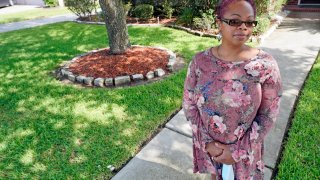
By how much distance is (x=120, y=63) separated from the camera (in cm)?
609

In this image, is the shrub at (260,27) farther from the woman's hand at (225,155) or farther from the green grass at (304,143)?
the woman's hand at (225,155)

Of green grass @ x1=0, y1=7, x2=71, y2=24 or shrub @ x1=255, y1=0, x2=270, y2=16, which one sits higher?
shrub @ x1=255, y1=0, x2=270, y2=16

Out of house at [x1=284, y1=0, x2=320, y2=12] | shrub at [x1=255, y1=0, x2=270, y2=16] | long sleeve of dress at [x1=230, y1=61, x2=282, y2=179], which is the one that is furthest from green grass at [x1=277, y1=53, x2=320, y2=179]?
house at [x1=284, y1=0, x2=320, y2=12]

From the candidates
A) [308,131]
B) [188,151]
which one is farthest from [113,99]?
[308,131]

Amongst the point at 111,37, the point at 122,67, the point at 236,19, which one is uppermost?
the point at 236,19

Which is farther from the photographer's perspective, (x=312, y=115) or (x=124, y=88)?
(x=124, y=88)

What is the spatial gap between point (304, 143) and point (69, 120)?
3.50 m

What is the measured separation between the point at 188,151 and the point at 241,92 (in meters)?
1.76

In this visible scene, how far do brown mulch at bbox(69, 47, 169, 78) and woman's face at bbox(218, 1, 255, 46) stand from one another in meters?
3.93

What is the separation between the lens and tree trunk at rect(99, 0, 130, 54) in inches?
244

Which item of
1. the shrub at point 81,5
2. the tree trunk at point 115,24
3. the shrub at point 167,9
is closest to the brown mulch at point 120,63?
the tree trunk at point 115,24

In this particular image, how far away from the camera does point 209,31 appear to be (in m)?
9.09

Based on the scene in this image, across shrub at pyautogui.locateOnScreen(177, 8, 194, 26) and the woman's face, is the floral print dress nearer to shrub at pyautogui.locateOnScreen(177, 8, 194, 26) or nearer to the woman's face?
the woman's face

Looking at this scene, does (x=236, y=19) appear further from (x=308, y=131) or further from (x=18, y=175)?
(x=18, y=175)
